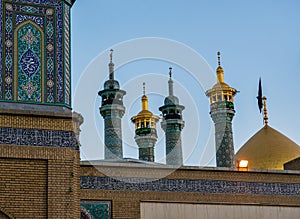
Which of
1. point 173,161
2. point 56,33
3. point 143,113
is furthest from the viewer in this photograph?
point 143,113

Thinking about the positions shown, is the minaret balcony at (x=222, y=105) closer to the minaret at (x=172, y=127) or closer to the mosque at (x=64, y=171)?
the minaret at (x=172, y=127)

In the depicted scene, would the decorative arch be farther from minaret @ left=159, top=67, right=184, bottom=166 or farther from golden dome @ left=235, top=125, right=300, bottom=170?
minaret @ left=159, top=67, right=184, bottom=166

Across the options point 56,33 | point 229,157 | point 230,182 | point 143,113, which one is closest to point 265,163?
point 229,157

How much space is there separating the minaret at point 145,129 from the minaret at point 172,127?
117 centimetres

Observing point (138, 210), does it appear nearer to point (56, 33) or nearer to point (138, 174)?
point (138, 174)

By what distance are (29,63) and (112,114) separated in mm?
14068

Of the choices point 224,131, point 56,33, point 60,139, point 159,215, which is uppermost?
point 224,131

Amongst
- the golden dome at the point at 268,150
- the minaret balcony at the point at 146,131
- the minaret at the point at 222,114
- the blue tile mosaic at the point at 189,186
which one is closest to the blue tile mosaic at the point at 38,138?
the blue tile mosaic at the point at 189,186

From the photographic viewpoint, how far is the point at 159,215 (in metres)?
12.0

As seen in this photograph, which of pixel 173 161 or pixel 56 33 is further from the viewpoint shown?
pixel 173 161

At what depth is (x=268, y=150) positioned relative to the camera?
2236 centimetres

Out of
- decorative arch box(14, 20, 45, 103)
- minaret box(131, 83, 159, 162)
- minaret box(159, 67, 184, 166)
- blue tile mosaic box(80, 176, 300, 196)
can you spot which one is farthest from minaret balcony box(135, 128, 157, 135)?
decorative arch box(14, 20, 45, 103)

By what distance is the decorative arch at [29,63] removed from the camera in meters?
9.62

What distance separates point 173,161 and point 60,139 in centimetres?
1437
